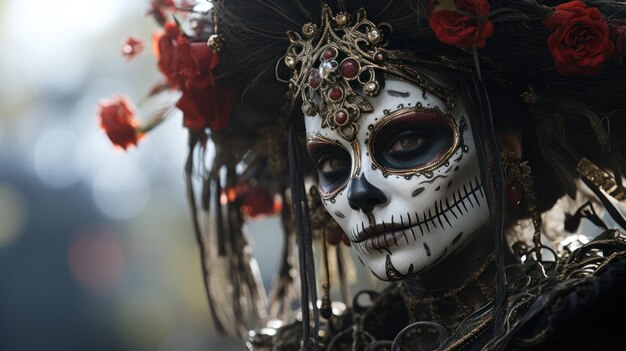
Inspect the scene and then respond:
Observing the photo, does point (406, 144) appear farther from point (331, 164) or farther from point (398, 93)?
point (331, 164)

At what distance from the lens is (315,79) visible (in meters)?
2.84

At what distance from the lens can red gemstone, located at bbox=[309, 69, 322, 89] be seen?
2.83m

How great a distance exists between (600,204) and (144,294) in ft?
36.5

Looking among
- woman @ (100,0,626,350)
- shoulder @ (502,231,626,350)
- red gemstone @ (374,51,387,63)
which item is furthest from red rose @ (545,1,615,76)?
shoulder @ (502,231,626,350)

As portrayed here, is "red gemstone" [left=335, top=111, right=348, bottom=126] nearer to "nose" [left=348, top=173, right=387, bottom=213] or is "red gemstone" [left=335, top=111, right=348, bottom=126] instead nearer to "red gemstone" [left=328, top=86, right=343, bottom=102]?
"red gemstone" [left=328, top=86, right=343, bottom=102]

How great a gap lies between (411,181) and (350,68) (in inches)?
12.8

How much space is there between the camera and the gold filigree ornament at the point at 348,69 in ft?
9.15

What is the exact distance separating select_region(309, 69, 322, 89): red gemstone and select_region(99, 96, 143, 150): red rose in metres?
0.77

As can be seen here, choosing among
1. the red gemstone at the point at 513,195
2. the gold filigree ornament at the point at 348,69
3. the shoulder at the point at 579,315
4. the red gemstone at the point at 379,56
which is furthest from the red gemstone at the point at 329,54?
the shoulder at the point at 579,315

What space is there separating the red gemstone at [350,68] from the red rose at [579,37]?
0.48 metres

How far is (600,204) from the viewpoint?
3102 mm

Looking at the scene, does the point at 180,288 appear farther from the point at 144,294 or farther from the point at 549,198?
the point at 549,198

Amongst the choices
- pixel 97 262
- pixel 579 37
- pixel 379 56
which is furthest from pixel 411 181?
pixel 97 262

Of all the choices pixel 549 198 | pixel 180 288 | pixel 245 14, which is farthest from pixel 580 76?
pixel 180 288
